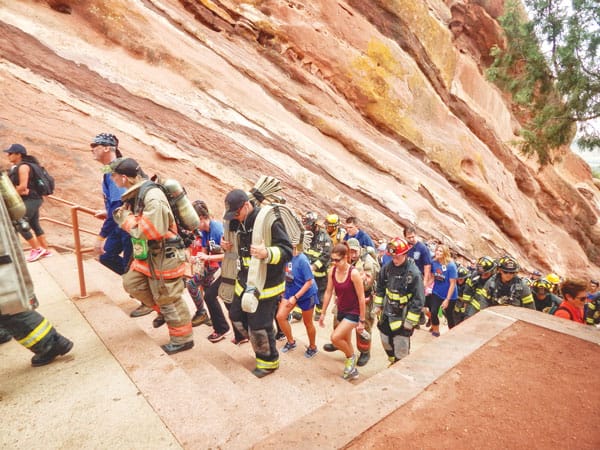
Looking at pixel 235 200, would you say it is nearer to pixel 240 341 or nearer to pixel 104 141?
pixel 104 141

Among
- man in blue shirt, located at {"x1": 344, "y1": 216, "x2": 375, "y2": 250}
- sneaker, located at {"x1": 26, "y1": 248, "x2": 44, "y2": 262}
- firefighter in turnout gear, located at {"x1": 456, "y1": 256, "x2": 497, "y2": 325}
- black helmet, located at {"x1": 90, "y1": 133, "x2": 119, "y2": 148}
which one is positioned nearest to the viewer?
black helmet, located at {"x1": 90, "y1": 133, "x2": 119, "y2": 148}

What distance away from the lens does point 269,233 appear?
12.0ft

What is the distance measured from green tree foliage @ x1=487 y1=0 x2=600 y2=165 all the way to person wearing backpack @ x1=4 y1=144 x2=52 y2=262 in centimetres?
1556

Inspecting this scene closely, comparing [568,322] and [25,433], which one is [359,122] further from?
[25,433]

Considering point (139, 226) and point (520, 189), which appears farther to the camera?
point (520, 189)

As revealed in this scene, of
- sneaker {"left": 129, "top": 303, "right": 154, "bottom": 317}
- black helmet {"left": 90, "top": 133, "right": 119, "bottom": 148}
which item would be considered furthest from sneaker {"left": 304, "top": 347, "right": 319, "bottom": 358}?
black helmet {"left": 90, "top": 133, "right": 119, "bottom": 148}

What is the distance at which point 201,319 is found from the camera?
529 cm

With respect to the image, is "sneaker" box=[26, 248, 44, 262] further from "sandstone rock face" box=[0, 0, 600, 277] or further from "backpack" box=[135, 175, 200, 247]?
"backpack" box=[135, 175, 200, 247]

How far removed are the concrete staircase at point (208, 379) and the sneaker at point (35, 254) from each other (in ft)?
0.99

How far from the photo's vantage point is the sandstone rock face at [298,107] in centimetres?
871

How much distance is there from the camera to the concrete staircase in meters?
2.58

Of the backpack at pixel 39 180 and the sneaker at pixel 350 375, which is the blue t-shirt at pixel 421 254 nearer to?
the sneaker at pixel 350 375

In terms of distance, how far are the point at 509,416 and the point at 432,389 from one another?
511 millimetres

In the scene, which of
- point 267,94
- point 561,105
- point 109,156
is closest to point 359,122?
point 267,94
